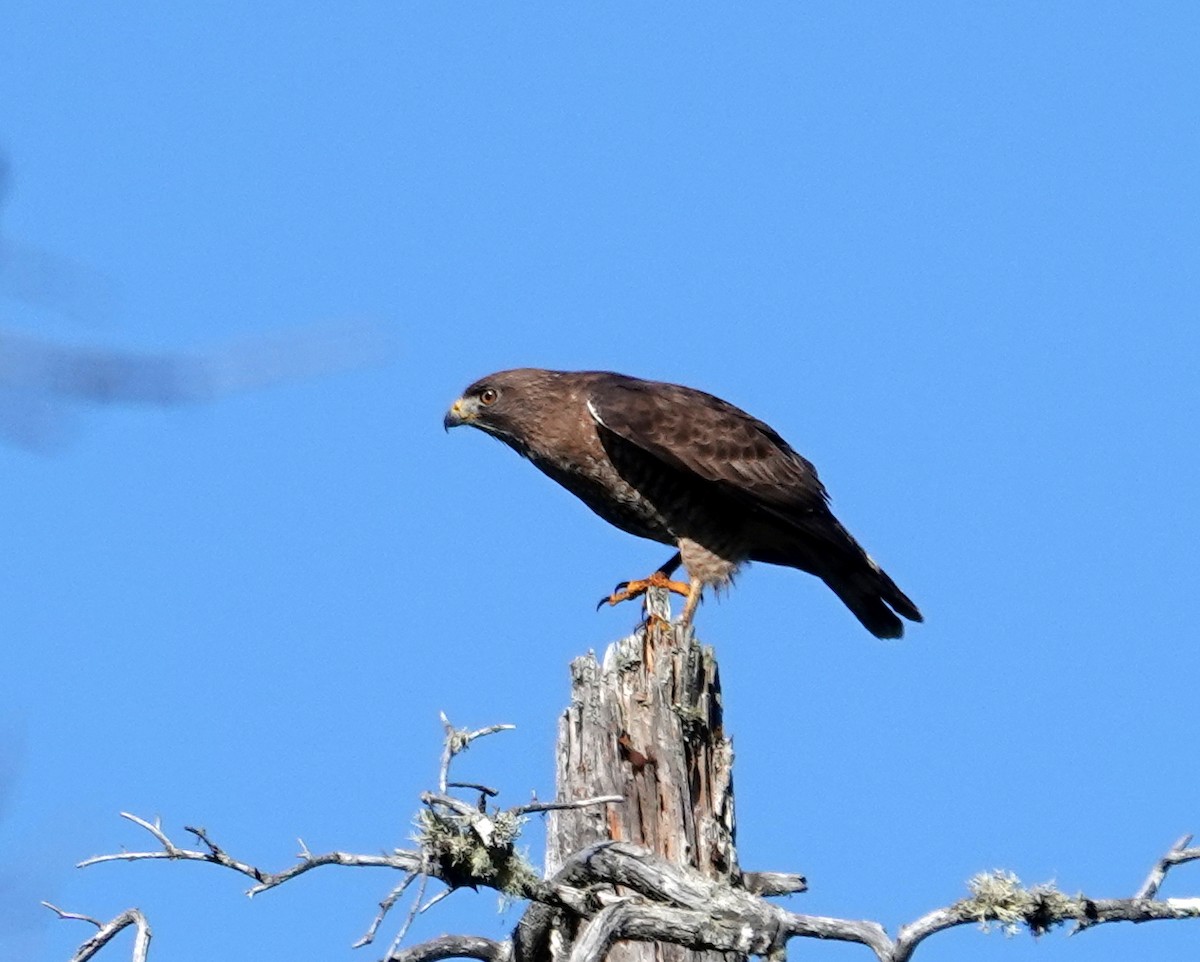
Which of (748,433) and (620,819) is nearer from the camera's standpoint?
(620,819)

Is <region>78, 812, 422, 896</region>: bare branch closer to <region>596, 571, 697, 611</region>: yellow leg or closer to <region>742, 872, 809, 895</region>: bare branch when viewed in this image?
<region>742, 872, 809, 895</region>: bare branch

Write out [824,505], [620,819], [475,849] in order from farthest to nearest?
[824,505] < [620,819] < [475,849]

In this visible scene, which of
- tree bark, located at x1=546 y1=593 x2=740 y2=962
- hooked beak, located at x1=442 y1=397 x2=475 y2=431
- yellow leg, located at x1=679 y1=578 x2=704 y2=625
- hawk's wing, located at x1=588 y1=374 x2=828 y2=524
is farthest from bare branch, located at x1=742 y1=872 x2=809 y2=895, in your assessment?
hooked beak, located at x1=442 y1=397 x2=475 y2=431

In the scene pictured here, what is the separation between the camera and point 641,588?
27.9ft

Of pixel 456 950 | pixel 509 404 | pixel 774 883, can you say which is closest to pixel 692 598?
pixel 509 404

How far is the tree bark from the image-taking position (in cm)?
514

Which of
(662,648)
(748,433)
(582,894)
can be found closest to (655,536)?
(748,433)

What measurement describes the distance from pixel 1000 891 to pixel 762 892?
1.07 meters

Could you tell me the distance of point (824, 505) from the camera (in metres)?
9.06

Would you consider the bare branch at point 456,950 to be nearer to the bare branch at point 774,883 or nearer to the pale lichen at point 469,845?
the pale lichen at point 469,845

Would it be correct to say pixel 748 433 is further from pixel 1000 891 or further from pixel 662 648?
pixel 1000 891

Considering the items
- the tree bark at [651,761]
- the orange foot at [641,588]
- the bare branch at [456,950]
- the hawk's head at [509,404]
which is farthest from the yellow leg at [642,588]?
the bare branch at [456,950]

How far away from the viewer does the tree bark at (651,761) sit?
5.14m

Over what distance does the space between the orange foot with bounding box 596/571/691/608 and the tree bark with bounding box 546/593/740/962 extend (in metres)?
2.84
